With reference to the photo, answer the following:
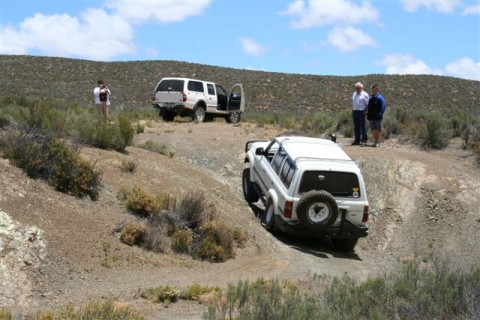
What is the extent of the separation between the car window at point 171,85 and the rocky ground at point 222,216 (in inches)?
174

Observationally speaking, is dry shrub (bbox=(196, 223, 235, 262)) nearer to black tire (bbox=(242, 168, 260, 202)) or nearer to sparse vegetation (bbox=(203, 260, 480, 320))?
sparse vegetation (bbox=(203, 260, 480, 320))

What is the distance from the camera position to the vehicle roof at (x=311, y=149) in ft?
42.3

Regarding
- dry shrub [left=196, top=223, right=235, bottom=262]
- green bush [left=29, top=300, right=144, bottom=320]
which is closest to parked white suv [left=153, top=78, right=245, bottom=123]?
dry shrub [left=196, top=223, right=235, bottom=262]

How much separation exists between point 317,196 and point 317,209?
0.28m

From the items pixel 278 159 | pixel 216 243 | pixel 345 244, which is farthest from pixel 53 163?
pixel 345 244

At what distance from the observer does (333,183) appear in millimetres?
12469

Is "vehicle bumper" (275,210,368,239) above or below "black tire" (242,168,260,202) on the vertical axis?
below

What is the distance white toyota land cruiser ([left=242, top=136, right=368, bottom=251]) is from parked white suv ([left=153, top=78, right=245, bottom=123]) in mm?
11932

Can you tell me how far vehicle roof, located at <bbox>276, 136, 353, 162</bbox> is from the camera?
508 inches

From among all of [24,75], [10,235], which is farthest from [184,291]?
[24,75]

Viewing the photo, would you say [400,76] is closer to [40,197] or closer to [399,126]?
[399,126]

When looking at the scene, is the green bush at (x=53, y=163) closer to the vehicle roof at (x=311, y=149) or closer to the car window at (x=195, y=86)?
the vehicle roof at (x=311, y=149)

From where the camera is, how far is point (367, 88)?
57.1m

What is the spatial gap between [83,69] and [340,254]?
1970 inches
